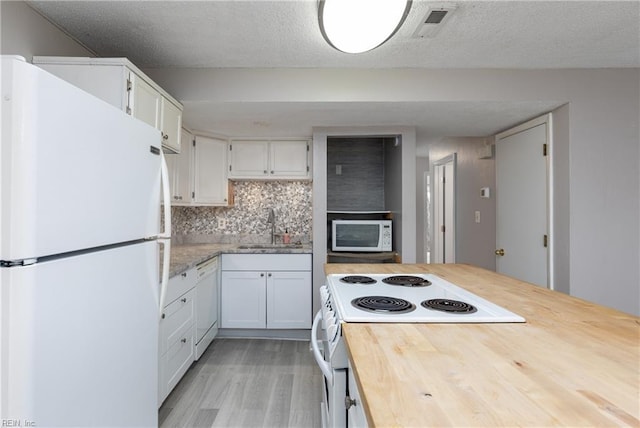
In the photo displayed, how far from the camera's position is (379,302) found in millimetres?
1154

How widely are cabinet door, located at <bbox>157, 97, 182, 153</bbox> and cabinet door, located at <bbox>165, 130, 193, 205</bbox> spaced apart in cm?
39

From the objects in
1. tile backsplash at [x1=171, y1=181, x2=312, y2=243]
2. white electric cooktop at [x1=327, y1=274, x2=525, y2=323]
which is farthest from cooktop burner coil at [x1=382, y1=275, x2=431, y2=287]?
tile backsplash at [x1=171, y1=181, x2=312, y2=243]

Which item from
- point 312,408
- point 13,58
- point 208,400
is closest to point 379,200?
point 312,408

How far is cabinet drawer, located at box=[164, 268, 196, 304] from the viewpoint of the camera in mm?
1978

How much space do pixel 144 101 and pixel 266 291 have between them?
1922 mm

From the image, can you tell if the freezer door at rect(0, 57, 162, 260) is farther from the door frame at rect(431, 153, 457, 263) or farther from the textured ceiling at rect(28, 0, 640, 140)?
the door frame at rect(431, 153, 457, 263)

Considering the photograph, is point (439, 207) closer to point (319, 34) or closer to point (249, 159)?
point (249, 159)

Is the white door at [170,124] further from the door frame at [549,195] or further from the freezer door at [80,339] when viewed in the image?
the door frame at [549,195]

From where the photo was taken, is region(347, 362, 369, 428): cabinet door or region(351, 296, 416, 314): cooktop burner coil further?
region(351, 296, 416, 314): cooktop burner coil

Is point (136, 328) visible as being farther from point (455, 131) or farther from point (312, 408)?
point (455, 131)

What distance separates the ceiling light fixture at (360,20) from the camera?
4.22ft

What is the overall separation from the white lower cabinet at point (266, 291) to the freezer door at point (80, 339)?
5.56ft

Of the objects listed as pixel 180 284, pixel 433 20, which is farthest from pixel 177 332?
pixel 433 20

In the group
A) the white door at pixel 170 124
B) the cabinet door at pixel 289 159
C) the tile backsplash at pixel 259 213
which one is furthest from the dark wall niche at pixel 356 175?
the white door at pixel 170 124
